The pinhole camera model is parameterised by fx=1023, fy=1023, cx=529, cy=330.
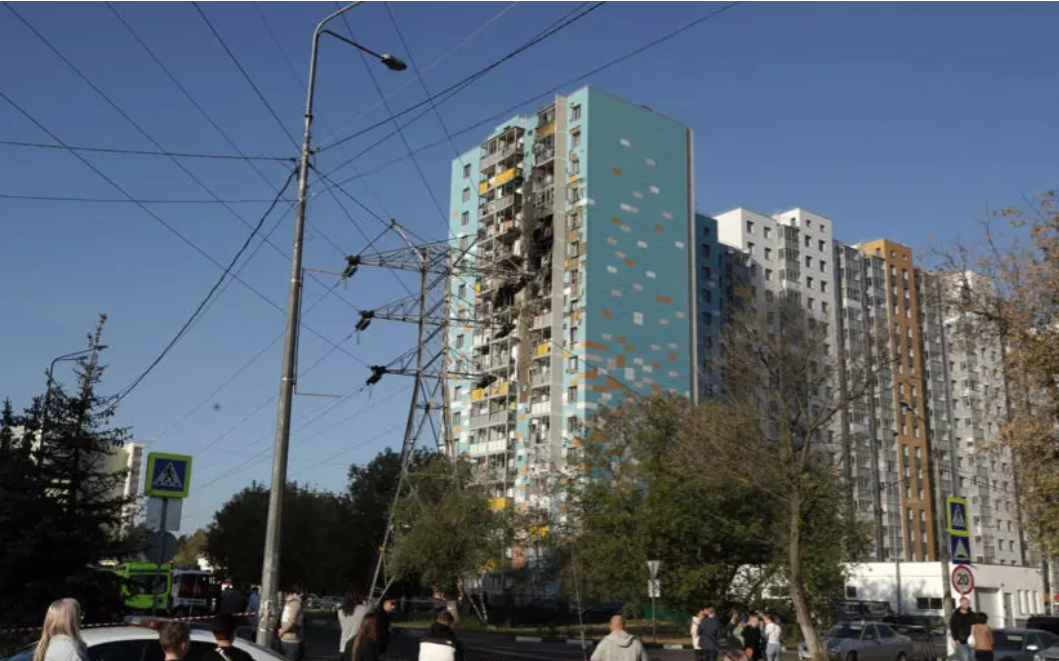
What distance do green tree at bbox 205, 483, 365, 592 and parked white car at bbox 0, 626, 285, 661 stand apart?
6136cm

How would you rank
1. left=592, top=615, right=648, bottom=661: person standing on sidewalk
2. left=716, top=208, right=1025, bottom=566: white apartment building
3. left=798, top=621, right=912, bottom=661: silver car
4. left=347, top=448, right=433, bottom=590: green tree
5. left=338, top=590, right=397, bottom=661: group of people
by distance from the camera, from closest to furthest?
left=592, top=615, right=648, bottom=661: person standing on sidewalk → left=338, top=590, right=397, bottom=661: group of people → left=798, top=621, right=912, bottom=661: silver car → left=347, top=448, right=433, bottom=590: green tree → left=716, top=208, right=1025, bottom=566: white apartment building

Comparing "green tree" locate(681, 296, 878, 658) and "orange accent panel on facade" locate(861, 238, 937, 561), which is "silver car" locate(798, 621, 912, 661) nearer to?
"green tree" locate(681, 296, 878, 658)

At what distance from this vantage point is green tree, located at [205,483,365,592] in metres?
71.2

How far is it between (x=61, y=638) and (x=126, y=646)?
101 inches

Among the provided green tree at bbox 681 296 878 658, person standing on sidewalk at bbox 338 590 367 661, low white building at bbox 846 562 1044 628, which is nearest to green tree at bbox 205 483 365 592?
low white building at bbox 846 562 1044 628

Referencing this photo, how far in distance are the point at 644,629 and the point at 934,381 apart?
7543 cm

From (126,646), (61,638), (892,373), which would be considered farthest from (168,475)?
(892,373)

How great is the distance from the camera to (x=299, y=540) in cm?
7194

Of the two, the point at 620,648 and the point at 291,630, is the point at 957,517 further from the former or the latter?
the point at 291,630

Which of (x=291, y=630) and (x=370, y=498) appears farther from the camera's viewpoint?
(x=370, y=498)

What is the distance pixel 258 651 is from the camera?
991cm

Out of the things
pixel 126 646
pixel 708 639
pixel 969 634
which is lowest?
pixel 708 639

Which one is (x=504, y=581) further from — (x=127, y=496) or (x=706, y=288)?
(x=127, y=496)

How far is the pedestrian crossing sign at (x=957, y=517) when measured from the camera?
64.7ft
